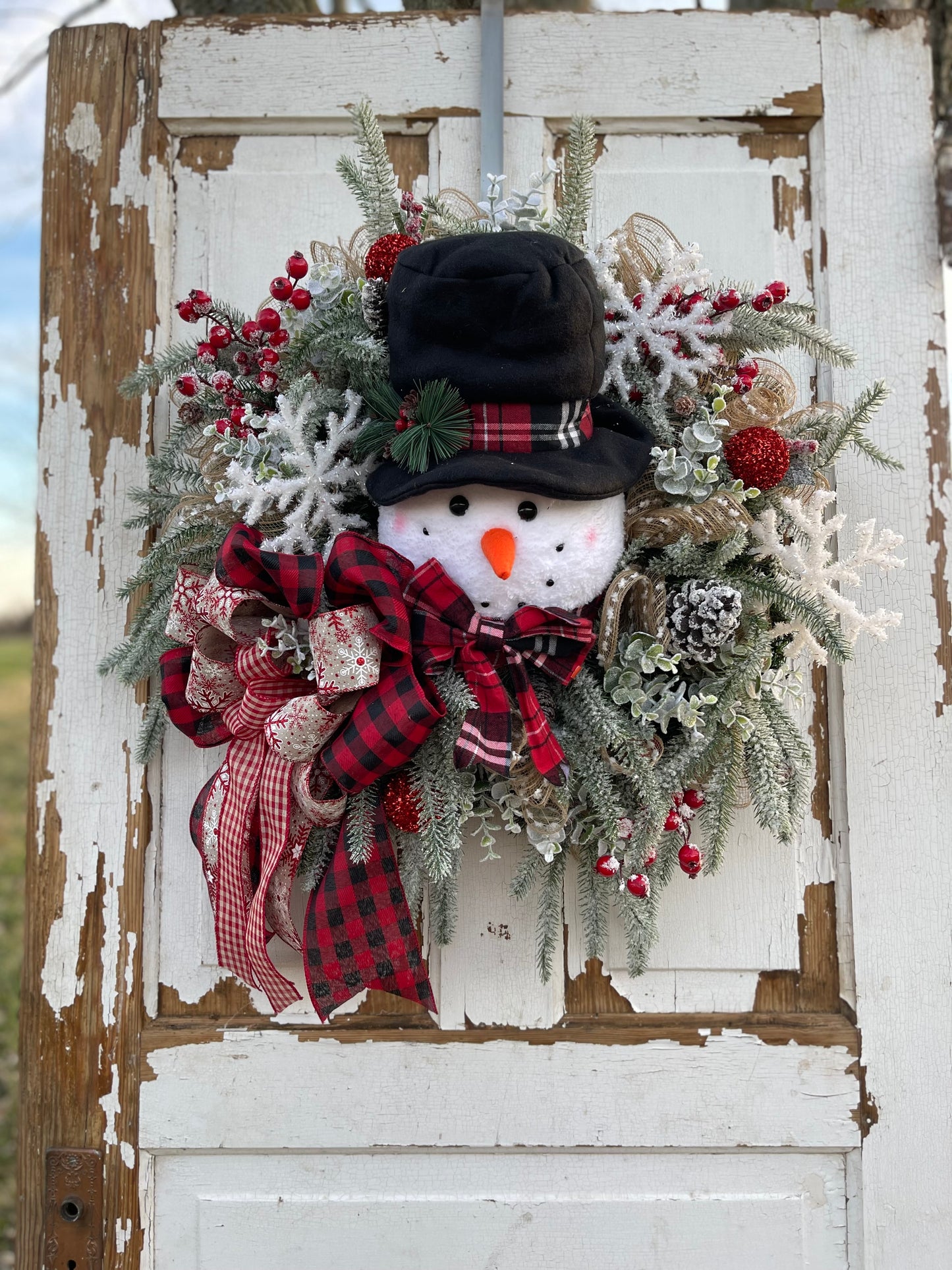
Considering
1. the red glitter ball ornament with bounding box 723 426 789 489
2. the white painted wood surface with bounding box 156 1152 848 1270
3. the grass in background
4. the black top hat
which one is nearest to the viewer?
the black top hat

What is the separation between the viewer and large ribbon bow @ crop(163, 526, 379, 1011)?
37.2 inches

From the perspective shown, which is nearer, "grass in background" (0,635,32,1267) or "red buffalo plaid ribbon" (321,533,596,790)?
"red buffalo plaid ribbon" (321,533,596,790)

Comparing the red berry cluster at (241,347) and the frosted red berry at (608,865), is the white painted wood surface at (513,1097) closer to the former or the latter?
the frosted red berry at (608,865)

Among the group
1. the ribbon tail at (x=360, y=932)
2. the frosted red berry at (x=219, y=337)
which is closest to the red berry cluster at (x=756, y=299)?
the frosted red berry at (x=219, y=337)

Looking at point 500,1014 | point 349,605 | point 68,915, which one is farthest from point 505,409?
point 68,915

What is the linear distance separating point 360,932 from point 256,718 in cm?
26

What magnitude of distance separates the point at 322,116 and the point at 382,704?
0.86 meters

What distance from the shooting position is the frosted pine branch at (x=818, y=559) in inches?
40.5

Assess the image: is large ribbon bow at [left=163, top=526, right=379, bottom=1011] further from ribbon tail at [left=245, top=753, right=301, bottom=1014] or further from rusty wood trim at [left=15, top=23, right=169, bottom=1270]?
rusty wood trim at [left=15, top=23, right=169, bottom=1270]

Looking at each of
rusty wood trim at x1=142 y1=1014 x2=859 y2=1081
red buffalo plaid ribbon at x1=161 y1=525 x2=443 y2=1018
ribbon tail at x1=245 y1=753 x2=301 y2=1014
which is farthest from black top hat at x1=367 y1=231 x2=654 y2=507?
rusty wood trim at x1=142 y1=1014 x2=859 y2=1081

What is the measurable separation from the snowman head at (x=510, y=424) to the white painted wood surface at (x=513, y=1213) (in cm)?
75

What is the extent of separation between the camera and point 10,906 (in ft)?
10.3

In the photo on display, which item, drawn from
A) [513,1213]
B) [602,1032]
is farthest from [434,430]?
[513,1213]

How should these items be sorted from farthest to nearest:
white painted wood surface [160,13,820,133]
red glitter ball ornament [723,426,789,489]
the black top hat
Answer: white painted wood surface [160,13,820,133] → red glitter ball ornament [723,426,789,489] → the black top hat
